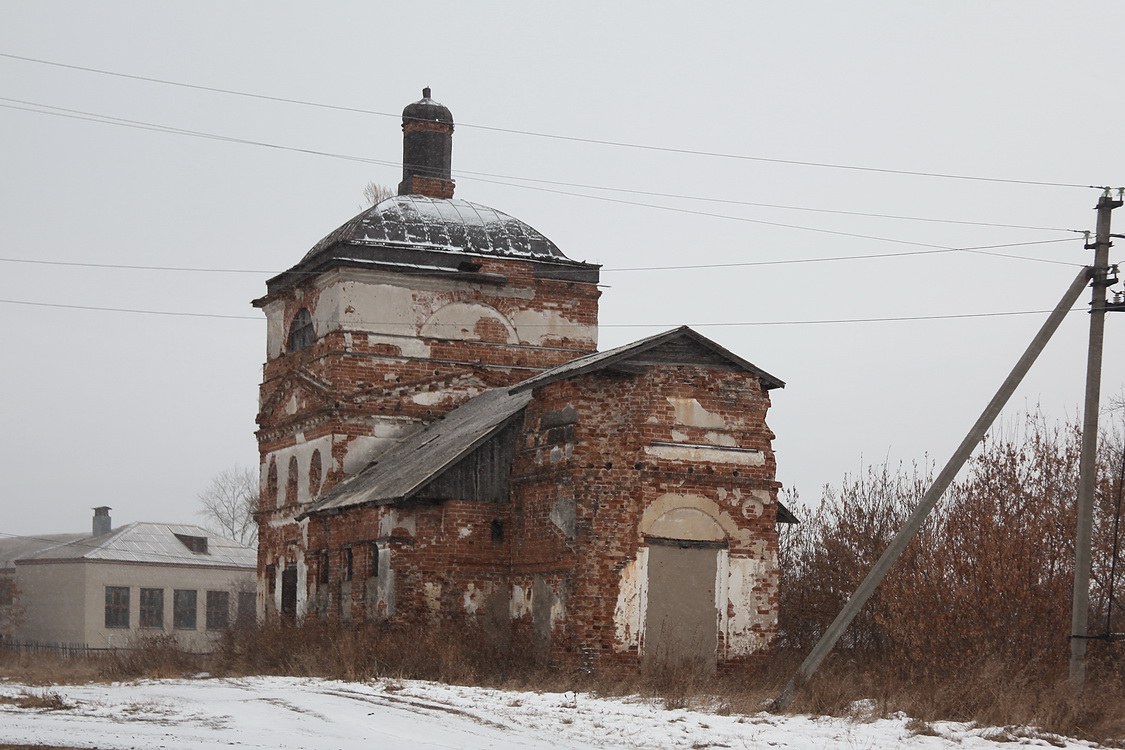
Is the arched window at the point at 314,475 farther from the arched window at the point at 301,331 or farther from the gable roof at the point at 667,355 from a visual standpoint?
the gable roof at the point at 667,355

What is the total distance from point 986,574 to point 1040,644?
3.88 ft

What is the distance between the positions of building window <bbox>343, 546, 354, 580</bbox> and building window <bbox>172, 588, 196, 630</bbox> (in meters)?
30.7

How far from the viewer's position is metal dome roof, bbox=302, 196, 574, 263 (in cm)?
3175

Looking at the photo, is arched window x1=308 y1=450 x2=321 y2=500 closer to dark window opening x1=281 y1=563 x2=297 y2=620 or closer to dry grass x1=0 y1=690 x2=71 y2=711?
dark window opening x1=281 y1=563 x2=297 y2=620

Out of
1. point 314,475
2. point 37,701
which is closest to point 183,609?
point 314,475

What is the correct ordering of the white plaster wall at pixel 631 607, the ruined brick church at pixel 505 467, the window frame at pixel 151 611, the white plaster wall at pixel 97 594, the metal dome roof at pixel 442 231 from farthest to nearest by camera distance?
1. the window frame at pixel 151 611
2. the white plaster wall at pixel 97 594
3. the metal dome roof at pixel 442 231
4. the ruined brick church at pixel 505 467
5. the white plaster wall at pixel 631 607

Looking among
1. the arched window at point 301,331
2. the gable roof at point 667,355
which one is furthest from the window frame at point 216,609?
the gable roof at point 667,355

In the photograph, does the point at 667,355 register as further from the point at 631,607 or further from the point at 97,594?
the point at 97,594

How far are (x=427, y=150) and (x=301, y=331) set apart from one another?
5.16 m

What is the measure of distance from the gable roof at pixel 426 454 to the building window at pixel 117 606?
28.0 m

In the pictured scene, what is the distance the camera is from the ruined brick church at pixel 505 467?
76.2ft

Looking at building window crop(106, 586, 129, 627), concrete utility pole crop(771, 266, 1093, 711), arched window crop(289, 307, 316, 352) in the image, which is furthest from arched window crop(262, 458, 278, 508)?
building window crop(106, 586, 129, 627)

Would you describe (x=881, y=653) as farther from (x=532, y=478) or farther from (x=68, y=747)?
(x=68, y=747)

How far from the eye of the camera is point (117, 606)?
181ft
